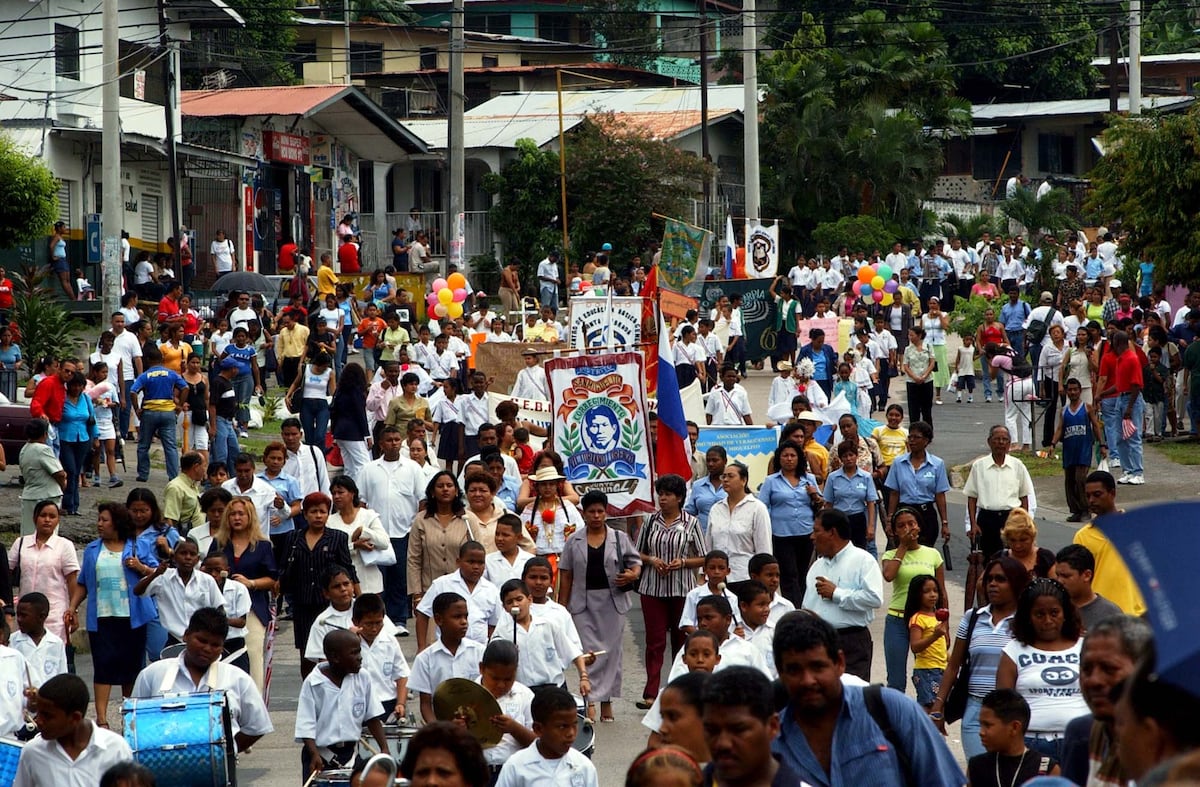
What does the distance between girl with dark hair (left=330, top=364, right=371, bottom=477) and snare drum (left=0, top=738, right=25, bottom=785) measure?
965 cm

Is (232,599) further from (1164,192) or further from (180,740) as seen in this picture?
(1164,192)

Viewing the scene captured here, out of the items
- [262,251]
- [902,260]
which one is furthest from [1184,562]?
[262,251]

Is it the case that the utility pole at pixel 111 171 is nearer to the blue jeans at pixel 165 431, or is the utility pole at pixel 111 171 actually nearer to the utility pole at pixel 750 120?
the blue jeans at pixel 165 431

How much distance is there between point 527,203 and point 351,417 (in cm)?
2406

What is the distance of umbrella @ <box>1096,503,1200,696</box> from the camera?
107 inches

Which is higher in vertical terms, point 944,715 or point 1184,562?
point 1184,562

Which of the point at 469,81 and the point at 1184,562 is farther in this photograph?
the point at 469,81

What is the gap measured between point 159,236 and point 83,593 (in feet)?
87.2

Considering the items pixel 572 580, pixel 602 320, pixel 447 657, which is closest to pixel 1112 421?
pixel 602 320

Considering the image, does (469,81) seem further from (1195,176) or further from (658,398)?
(658,398)

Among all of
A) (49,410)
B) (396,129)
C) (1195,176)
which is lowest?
(49,410)

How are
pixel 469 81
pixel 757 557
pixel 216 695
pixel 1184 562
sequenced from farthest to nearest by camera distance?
Answer: pixel 469 81
pixel 757 557
pixel 216 695
pixel 1184 562

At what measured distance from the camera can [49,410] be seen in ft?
58.2

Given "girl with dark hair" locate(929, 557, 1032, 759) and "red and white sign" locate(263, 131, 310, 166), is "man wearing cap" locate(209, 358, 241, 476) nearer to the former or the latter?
"girl with dark hair" locate(929, 557, 1032, 759)
